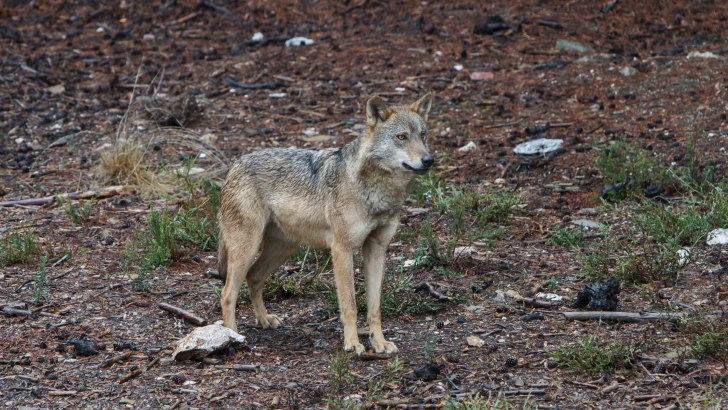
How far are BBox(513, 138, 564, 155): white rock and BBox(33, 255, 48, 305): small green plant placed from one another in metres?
5.58

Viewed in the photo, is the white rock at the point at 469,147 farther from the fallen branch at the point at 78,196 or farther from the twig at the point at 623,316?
the twig at the point at 623,316

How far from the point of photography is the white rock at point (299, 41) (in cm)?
1453

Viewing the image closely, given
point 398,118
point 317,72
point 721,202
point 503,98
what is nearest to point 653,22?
point 503,98

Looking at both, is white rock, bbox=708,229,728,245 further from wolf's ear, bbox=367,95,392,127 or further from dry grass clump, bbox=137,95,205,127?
dry grass clump, bbox=137,95,205,127

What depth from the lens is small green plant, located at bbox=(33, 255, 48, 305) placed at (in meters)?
7.59

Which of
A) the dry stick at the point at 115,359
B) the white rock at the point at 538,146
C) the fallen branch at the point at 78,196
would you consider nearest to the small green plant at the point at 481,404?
the dry stick at the point at 115,359

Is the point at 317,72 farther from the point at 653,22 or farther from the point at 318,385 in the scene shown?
the point at 318,385

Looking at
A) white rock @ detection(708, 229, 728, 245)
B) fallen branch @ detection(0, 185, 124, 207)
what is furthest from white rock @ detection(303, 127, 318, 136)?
white rock @ detection(708, 229, 728, 245)

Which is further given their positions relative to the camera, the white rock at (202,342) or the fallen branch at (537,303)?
the fallen branch at (537,303)

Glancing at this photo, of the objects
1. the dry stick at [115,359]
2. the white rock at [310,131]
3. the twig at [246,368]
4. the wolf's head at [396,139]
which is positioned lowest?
the white rock at [310,131]

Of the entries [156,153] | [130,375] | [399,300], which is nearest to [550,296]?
[399,300]

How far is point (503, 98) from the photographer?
12.5m

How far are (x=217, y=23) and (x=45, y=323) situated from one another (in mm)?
9337

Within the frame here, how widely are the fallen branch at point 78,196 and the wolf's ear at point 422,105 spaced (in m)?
4.60
